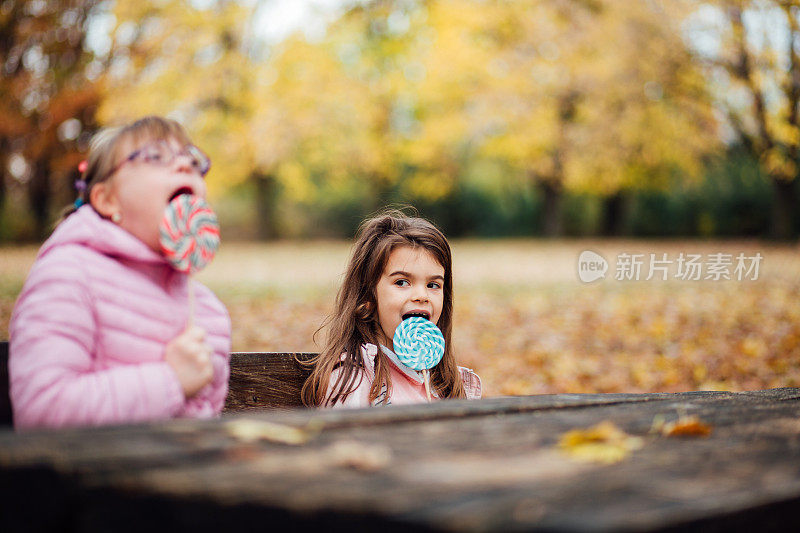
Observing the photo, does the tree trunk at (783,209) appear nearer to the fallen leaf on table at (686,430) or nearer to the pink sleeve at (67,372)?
the fallen leaf on table at (686,430)

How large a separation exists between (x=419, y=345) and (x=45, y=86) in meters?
18.3

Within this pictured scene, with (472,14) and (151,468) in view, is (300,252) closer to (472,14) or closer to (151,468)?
(472,14)

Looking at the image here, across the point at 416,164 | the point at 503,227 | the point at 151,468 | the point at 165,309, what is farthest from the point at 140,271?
the point at 503,227

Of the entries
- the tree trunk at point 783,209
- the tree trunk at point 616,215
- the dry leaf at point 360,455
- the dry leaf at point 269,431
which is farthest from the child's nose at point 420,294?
the tree trunk at point 616,215

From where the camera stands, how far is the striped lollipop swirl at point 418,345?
2678mm

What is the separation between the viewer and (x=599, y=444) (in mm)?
1341

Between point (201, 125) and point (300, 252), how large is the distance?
14.6 feet

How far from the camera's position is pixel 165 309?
1860 millimetres

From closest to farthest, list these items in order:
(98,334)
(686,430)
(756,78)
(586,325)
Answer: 1. (686,430)
2. (98,334)
3. (586,325)
4. (756,78)

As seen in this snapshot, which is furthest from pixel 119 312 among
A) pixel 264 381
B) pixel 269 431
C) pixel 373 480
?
pixel 373 480

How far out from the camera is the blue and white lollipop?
268 centimetres

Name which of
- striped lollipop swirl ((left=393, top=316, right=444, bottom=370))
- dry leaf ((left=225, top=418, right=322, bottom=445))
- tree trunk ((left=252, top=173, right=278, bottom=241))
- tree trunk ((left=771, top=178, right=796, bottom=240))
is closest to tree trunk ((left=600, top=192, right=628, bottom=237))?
tree trunk ((left=771, top=178, right=796, bottom=240))

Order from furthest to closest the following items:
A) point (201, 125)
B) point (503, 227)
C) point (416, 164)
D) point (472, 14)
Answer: point (503, 227), point (416, 164), point (201, 125), point (472, 14)

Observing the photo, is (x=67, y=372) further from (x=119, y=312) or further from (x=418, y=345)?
(x=418, y=345)
